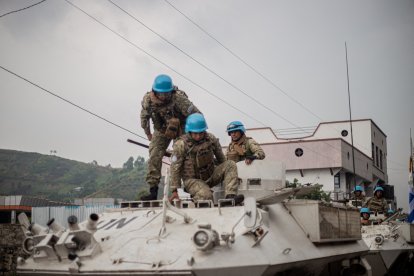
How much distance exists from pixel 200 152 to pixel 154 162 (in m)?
1.55

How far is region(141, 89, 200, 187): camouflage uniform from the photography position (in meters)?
11.3

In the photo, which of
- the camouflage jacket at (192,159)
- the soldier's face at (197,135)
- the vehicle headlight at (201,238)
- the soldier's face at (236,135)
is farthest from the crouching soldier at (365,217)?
the vehicle headlight at (201,238)

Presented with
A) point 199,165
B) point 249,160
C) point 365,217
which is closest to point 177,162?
point 199,165

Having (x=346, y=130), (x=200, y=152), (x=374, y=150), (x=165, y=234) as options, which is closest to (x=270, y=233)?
(x=165, y=234)

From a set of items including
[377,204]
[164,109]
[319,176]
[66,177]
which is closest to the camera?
[164,109]

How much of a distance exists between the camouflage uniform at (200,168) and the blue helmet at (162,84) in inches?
52.6

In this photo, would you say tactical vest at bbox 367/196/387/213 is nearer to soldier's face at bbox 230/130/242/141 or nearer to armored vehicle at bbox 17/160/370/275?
soldier's face at bbox 230/130/242/141

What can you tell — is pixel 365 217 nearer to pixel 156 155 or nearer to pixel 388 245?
pixel 388 245

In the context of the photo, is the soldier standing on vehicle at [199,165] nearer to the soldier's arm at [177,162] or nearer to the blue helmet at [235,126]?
the soldier's arm at [177,162]

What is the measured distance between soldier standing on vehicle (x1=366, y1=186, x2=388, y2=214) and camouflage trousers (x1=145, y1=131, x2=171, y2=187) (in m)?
10.6

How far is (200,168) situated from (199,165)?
0.12 m

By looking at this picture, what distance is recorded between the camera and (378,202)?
65.3 feet

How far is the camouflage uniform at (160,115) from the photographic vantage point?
11320 millimetres

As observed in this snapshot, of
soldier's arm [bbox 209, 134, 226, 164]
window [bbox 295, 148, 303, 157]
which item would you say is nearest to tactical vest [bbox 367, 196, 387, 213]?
soldier's arm [bbox 209, 134, 226, 164]
